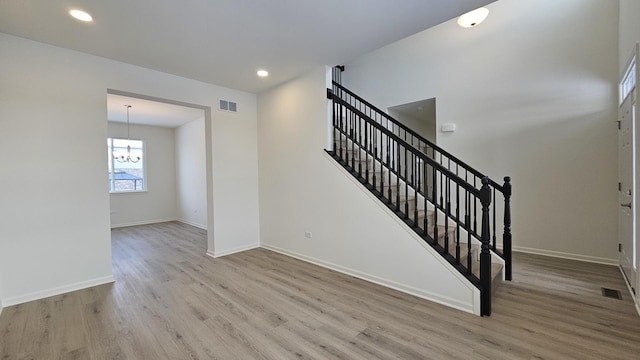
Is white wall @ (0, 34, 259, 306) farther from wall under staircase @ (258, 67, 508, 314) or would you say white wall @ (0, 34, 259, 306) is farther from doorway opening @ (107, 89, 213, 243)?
doorway opening @ (107, 89, 213, 243)

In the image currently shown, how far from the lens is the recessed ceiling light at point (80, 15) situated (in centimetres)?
239

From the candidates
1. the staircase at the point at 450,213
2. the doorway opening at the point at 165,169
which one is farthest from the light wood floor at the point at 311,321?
the doorway opening at the point at 165,169

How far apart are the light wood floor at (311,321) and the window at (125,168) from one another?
4694 millimetres

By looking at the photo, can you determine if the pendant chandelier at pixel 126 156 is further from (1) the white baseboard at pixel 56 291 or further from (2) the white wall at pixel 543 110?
(2) the white wall at pixel 543 110

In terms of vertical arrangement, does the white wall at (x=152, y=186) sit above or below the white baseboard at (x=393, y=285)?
above

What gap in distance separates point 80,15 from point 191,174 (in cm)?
519

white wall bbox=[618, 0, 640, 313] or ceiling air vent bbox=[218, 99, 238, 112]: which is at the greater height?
white wall bbox=[618, 0, 640, 313]

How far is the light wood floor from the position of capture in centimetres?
196

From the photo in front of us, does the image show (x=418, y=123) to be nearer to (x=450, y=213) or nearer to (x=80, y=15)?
(x=450, y=213)

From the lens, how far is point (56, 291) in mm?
3000

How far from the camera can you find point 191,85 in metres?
4.10

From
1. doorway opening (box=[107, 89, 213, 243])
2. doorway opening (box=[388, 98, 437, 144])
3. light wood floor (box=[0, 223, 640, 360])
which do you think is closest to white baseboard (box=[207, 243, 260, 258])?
light wood floor (box=[0, 223, 640, 360])

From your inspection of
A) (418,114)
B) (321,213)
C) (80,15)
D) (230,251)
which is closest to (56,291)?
(230,251)

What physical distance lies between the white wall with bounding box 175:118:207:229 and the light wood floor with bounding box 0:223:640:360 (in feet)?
11.4
